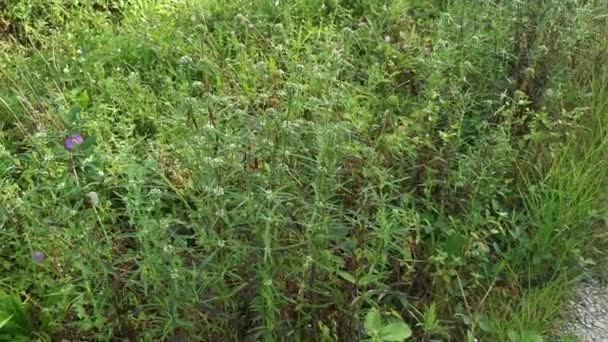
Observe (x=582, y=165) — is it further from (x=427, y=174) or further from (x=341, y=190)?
(x=341, y=190)

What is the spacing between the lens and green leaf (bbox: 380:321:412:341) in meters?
2.50

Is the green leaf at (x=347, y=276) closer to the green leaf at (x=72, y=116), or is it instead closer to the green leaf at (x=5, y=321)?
the green leaf at (x=5, y=321)

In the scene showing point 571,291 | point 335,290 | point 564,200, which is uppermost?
point 335,290

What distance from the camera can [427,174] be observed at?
3.07 meters

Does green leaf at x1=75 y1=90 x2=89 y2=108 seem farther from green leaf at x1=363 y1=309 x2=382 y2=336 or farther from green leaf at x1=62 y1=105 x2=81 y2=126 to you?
green leaf at x1=363 y1=309 x2=382 y2=336

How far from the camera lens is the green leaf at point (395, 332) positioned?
250 cm

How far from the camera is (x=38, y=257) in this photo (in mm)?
2691

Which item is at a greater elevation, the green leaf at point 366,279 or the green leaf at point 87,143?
the green leaf at point 87,143

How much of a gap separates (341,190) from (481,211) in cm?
58

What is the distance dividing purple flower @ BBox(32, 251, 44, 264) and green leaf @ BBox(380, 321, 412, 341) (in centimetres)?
108

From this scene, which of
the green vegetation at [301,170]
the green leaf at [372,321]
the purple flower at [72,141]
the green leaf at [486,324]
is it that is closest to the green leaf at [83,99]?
the green vegetation at [301,170]

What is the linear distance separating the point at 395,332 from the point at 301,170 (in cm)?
57

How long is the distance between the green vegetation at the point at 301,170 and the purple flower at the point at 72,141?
0.01 m

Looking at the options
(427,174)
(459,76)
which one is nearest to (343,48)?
(459,76)
